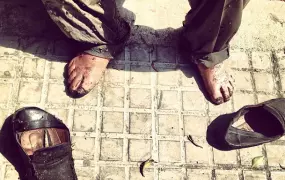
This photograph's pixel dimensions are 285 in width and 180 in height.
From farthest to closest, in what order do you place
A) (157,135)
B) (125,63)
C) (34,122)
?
(125,63), (157,135), (34,122)

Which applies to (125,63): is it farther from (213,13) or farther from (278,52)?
(278,52)

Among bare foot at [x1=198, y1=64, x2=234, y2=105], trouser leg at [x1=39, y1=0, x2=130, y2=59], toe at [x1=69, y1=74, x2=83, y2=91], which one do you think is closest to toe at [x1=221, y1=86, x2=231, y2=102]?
bare foot at [x1=198, y1=64, x2=234, y2=105]

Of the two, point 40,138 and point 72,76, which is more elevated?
point 72,76

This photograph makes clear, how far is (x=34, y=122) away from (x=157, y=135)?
847mm

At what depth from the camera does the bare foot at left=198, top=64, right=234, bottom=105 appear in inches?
115

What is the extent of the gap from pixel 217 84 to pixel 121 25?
828mm

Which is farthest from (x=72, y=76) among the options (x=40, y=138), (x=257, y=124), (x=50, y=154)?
(x=257, y=124)

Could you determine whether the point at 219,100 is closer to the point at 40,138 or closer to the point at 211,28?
the point at 211,28

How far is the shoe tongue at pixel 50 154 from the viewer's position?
2.48 m

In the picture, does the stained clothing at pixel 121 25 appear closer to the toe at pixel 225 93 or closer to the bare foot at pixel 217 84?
the bare foot at pixel 217 84

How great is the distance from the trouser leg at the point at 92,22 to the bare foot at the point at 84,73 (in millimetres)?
58

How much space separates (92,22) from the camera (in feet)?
8.23

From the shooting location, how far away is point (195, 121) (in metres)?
2.88

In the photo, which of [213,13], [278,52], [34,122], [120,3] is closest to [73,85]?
[34,122]
